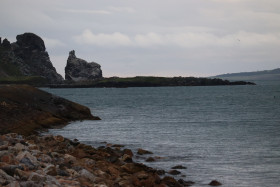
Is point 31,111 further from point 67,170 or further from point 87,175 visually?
point 87,175

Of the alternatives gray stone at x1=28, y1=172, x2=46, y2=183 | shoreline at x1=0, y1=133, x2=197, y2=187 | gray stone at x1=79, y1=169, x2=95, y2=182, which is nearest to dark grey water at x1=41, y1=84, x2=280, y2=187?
shoreline at x1=0, y1=133, x2=197, y2=187

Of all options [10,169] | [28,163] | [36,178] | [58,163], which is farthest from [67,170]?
[36,178]

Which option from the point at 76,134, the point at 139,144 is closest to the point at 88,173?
the point at 139,144

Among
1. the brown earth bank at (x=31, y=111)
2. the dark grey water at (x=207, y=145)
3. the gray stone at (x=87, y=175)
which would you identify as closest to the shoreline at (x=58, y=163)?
the gray stone at (x=87, y=175)

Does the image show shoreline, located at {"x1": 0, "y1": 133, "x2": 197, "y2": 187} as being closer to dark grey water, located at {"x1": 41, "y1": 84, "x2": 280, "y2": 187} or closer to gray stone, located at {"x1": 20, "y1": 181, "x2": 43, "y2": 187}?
gray stone, located at {"x1": 20, "y1": 181, "x2": 43, "y2": 187}

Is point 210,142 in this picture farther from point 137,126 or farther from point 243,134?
point 137,126

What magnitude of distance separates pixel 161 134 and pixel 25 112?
15.0m

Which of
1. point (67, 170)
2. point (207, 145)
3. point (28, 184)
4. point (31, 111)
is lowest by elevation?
point (207, 145)

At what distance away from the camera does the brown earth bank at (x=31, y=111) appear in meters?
41.1

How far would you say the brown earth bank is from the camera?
135 ft

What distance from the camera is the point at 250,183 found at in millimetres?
23359

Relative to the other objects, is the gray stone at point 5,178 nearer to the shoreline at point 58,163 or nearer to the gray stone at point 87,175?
the shoreline at point 58,163

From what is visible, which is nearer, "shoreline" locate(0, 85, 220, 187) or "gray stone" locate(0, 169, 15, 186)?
"gray stone" locate(0, 169, 15, 186)

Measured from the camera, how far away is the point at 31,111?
1905 inches
